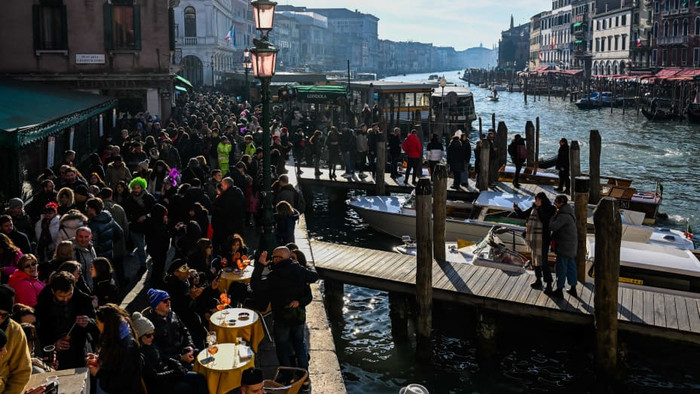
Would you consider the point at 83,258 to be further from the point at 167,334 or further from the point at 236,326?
the point at 167,334

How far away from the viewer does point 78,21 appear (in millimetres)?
21859

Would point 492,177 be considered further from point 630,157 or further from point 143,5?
point 630,157

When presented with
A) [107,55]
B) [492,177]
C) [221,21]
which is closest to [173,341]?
[492,177]

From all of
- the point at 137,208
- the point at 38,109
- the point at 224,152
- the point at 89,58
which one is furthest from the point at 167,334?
the point at 89,58

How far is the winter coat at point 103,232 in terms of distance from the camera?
9.41 metres

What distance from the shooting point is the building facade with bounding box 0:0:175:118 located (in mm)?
21344

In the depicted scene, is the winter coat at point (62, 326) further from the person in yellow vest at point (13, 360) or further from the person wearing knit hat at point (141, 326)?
the person in yellow vest at point (13, 360)

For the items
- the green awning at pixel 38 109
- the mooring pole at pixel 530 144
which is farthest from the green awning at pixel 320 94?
the green awning at pixel 38 109

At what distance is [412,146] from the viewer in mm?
20328

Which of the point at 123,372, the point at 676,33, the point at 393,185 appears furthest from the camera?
the point at 676,33

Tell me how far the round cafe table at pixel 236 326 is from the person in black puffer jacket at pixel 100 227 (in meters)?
2.44

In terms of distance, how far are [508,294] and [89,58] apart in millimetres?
16136

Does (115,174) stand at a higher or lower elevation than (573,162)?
higher

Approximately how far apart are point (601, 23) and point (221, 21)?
168ft
